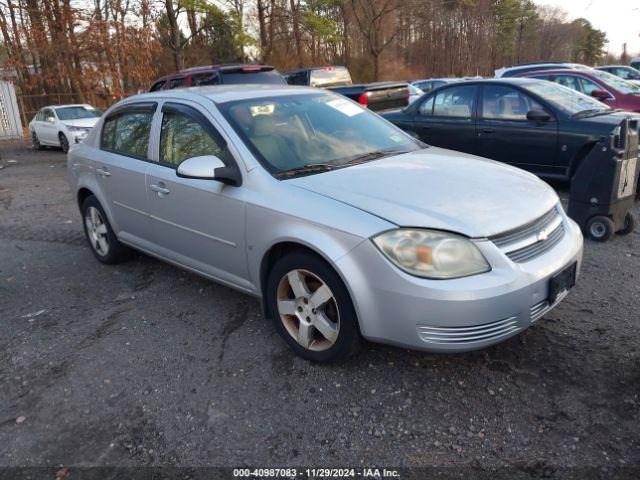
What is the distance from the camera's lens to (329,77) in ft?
48.2

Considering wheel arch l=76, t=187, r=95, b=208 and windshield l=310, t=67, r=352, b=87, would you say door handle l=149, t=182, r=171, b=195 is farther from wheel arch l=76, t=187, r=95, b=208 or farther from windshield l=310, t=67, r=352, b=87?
windshield l=310, t=67, r=352, b=87

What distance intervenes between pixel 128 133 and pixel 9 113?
876 inches

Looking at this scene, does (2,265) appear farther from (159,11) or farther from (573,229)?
(159,11)

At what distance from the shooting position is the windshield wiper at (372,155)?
3.60m

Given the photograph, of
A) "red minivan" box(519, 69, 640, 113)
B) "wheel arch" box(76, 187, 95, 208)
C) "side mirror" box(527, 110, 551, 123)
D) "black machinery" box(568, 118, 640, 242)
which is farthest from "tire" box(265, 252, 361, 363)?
"red minivan" box(519, 69, 640, 113)

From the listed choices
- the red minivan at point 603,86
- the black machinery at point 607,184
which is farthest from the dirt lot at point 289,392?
Result: the red minivan at point 603,86

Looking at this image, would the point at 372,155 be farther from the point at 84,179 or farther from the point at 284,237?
the point at 84,179

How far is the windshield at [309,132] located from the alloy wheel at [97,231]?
2.22 m

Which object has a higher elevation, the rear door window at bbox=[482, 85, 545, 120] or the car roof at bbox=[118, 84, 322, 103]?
the car roof at bbox=[118, 84, 322, 103]

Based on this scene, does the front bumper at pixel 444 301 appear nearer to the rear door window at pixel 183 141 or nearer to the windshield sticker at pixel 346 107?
the rear door window at pixel 183 141

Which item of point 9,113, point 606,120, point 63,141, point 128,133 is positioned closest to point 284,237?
point 128,133

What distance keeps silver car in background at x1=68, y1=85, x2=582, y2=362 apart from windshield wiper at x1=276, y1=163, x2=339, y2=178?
0.01 metres

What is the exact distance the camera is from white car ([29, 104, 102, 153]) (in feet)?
50.6

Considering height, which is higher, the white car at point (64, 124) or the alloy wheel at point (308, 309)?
the white car at point (64, 124)
